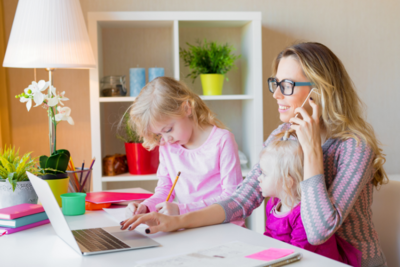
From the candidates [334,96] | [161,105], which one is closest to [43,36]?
[161,105]

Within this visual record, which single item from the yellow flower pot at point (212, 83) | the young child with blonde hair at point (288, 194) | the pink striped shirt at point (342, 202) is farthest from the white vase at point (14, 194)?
the yellow flower pot at point (212, 83)

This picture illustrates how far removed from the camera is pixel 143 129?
60.0 inches

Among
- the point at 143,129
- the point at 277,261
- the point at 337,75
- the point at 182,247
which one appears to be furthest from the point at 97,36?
the point at 277,261

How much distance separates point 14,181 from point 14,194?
0.17 ft

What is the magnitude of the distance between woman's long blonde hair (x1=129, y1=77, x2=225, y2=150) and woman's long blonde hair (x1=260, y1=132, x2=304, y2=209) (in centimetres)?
48

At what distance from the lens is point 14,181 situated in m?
1.21

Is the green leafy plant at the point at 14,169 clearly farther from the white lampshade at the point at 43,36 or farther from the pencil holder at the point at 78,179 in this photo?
the white lampshade at the point at 43,36

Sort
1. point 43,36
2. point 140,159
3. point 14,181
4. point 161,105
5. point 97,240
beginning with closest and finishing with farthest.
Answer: point 97,240 → point 14,181 → point 161,105 → point 43,36 → point 140,159

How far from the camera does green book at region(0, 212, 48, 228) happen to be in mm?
1078

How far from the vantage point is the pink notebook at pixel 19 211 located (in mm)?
1077

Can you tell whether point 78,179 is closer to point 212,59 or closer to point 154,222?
point 154,222

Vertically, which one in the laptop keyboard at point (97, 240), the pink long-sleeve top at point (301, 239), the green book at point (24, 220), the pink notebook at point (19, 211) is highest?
the pink notebook at point (19, 211)

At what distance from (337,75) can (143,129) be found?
2.42ft

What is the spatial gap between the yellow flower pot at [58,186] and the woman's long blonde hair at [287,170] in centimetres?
68
